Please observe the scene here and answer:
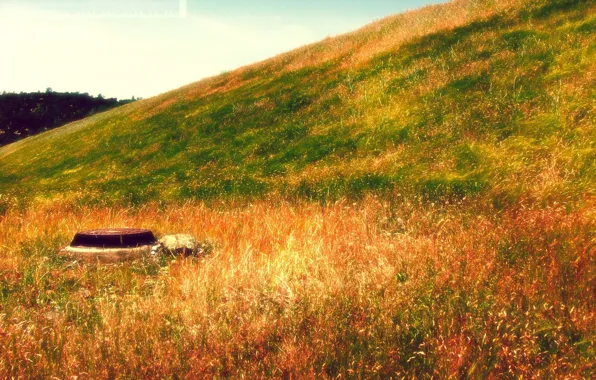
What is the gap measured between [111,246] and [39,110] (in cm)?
5595

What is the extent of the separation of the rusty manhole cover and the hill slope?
385 cm

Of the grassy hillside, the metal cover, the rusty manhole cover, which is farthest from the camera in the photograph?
the metal cover

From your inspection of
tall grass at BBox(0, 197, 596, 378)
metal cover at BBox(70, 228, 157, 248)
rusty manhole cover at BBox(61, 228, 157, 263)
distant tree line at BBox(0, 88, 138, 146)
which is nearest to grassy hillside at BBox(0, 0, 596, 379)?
tall grass at BBox(0, 197, 596, 378)

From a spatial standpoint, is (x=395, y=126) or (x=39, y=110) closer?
(x=395, y=126)

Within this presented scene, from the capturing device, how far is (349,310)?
4.03 meters

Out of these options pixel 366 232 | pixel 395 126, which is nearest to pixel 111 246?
pixel 366 232

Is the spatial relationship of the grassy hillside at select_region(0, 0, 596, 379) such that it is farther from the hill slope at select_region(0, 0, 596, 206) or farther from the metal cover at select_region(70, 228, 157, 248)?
the metal cover at select_region(70, 228, 157, 248)

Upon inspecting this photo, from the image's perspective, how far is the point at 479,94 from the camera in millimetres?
13023

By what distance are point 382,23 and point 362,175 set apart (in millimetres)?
18092

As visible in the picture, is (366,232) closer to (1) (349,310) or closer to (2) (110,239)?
(1) (349,310)

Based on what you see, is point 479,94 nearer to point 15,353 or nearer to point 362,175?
point 362,175

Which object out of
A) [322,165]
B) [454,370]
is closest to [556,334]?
[454,370]

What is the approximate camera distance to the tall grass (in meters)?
3.41

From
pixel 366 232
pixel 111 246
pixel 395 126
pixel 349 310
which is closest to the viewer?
pixel 349 310
